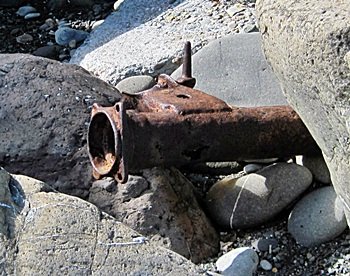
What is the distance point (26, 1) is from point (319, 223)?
3.13 m

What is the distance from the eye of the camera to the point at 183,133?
2.65 m

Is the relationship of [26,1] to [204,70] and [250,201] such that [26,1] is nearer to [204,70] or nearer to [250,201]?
[204,70]

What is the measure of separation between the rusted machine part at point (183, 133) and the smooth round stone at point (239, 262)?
0.96 ft

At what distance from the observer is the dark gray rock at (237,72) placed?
3.29 m

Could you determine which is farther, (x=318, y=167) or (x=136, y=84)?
(x=136, y=84)

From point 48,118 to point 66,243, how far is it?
→ 1037 mm

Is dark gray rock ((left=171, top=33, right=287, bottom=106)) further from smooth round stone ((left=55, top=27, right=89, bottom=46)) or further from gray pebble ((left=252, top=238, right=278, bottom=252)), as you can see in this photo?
smooth round stone ((left=55, top=27, right=89, bottom=46))

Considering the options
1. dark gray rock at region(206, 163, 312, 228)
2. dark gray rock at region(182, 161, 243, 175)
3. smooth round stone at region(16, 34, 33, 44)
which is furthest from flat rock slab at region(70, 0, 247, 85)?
dark gray rock at region(206, 163, 312, 228)

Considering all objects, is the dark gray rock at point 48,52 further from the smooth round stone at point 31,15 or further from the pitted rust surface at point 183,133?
the pitted rust surface at point 183,133

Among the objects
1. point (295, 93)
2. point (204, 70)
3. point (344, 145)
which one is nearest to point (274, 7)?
point (295, 93)

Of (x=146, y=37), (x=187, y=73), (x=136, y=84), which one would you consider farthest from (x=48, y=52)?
(x=187, y=73)

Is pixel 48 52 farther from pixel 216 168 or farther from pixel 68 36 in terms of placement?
pixel 216 168

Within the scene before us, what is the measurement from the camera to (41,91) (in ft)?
9.57

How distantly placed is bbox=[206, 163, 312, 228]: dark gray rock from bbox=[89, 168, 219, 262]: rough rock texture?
7 cm
